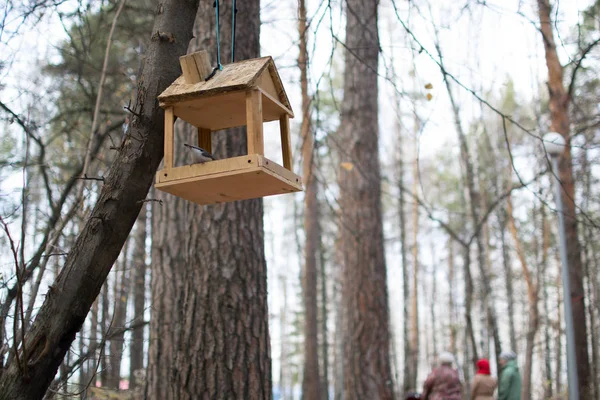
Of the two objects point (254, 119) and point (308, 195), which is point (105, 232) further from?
point (308, 195)

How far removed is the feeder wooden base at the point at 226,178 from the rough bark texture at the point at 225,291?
143 cm

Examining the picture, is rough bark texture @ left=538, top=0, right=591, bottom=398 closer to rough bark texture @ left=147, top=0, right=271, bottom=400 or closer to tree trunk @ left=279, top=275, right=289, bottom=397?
rough bark texture @ left=147, top=0, right=271, bottom=400

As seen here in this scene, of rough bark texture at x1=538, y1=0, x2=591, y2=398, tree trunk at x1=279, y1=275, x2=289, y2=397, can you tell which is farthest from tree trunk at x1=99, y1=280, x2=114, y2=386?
tree trunk at x1=279, y1=275, x2=289, y2=397

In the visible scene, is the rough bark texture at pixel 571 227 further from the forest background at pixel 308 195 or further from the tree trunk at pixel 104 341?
the tree trunk at pixel 104 341

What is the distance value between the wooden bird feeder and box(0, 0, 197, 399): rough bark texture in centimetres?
8

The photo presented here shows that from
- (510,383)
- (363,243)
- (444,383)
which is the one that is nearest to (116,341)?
(363,243)

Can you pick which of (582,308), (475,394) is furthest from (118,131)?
(582,308)

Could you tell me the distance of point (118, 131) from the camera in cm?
596

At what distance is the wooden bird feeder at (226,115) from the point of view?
86.4 inches

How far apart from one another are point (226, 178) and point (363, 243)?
542 centimetres

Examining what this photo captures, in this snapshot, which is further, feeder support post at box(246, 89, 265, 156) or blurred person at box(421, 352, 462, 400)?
blurred person at box(421, 352, 462, 400)

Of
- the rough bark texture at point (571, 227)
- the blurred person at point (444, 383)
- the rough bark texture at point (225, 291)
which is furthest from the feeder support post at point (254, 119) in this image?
the rough bark texture at point (571, 227)

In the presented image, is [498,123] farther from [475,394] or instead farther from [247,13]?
[247,13]

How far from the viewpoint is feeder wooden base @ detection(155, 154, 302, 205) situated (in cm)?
217
